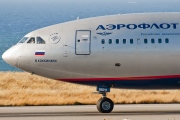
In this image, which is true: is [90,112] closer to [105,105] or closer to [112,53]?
[105,105]

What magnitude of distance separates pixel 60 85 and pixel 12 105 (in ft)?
37.0

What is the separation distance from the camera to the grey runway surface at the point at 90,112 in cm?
3238

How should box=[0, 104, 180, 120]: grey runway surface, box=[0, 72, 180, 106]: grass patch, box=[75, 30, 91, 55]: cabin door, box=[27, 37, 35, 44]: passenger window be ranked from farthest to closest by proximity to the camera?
box=[0, 72, 180, 106]: grass patch < box=[27, 37, 35, 44]: passenger window < box=[75, 30, 91, 55]: cabin door < box=[0, 104, 180, 120]: grey runway surface

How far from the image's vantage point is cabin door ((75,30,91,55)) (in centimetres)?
3344

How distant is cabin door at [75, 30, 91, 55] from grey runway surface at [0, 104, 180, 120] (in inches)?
111

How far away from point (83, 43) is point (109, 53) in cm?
125

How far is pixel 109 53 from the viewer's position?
1312 inches

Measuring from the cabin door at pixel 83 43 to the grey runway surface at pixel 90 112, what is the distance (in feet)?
9.22

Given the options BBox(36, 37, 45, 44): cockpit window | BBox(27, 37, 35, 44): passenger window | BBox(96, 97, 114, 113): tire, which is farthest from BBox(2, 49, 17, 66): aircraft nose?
BBox(96, 97, 114, 113): tire

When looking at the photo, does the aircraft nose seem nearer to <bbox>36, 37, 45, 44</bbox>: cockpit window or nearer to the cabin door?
<bbox>36, 37, 45, 44</bbox>: cockpit window

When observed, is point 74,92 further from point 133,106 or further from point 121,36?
point 121,36

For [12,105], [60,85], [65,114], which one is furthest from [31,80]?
[65,114]

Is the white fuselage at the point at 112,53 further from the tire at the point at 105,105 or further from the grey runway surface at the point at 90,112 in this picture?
the grey runway surface at the point at 90,112

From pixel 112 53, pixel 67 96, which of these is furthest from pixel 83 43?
pixel 67 96
